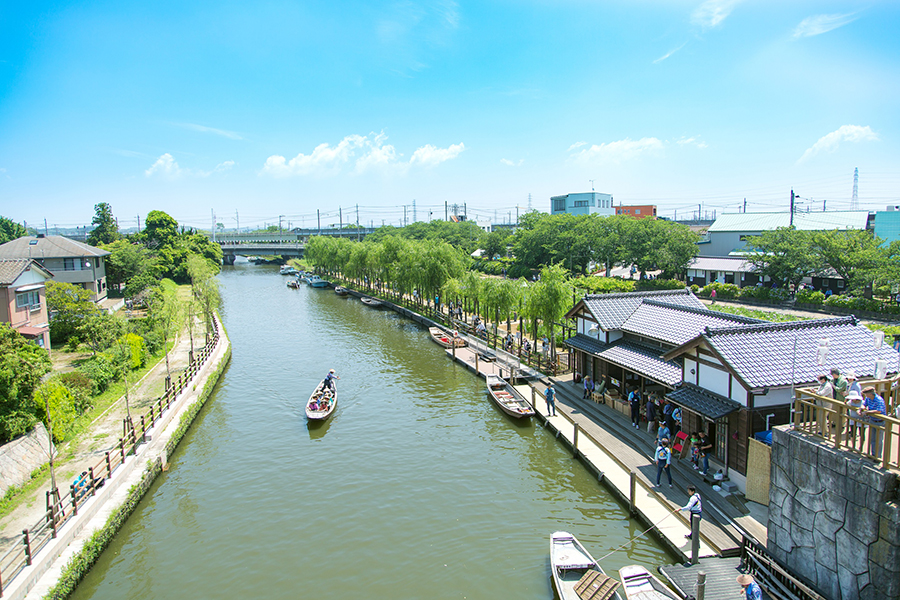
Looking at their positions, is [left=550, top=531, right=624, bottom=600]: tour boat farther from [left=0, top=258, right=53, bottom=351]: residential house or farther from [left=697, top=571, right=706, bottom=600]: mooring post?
[left=0, top=258, right=53, bottom=351]: residential house

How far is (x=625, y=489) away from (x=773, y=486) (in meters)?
5.51

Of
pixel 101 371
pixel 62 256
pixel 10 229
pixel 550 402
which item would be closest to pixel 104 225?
pixel 10 229

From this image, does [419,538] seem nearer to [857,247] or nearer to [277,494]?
[277,494]

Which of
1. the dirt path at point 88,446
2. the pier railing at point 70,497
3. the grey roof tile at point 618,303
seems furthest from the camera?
the grey roof tile at point 618,303

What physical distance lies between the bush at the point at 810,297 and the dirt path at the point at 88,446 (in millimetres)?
53176

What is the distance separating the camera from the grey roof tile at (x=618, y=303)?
25281 mm

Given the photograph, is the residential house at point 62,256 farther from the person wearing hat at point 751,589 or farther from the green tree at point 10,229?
the green tree at point 10,229

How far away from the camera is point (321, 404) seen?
25672 mm

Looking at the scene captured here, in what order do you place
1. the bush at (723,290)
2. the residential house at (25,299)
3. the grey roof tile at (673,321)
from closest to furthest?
1. the grey roof tile at (673,321)
2. the residential house at (25,299)
3. the bush at (723,290)

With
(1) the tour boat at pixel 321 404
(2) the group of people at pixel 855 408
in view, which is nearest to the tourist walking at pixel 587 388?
(1) the tour boat at pixel 321 404

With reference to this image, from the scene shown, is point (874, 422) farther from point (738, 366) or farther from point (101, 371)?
point (101, 371)

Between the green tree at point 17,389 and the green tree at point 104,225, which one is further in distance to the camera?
the green tree at point 104,225

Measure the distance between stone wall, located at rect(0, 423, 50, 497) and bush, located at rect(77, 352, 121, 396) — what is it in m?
7.29

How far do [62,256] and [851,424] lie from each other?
54947mm
